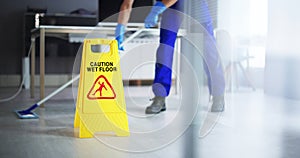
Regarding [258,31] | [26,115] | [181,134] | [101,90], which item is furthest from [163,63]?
[181,134]

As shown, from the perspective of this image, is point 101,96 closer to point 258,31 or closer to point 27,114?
point 27,114

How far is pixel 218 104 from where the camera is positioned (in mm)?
2043

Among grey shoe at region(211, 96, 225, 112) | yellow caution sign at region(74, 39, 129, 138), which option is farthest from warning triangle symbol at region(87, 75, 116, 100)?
grey shoe at region(211, 96, 225, 112)

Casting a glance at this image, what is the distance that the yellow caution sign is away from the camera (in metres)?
1.68

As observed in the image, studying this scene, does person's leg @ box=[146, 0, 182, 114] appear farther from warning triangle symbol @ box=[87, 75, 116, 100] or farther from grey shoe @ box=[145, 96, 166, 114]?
warning triangle symbol @ box=[87, 75, 116, 100]

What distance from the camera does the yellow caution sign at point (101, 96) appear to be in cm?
168

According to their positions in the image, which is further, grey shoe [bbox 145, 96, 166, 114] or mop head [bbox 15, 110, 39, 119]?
grey shoe [bbox 145, 96, 166, 114]

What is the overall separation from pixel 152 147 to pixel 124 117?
0.93 feet

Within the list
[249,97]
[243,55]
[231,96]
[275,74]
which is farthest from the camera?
[243,55]

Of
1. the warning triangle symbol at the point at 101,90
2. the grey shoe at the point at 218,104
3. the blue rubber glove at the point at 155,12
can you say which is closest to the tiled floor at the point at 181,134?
the grey shoe at the point at 218,104

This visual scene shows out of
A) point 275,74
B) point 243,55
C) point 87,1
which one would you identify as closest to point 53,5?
point 87,1

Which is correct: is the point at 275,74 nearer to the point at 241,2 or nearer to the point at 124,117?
the point at 241,2

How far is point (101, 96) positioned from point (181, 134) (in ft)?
1.87

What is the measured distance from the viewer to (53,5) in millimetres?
4328
